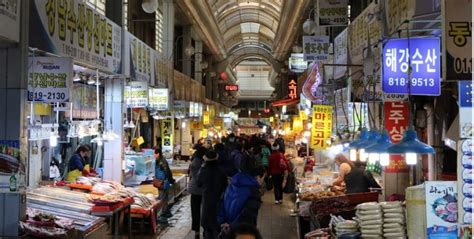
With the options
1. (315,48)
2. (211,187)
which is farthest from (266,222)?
(315,48)

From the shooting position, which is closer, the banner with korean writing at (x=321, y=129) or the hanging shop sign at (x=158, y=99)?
the banner with korean writing at (x=321, y=129)

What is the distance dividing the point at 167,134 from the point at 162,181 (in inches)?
374

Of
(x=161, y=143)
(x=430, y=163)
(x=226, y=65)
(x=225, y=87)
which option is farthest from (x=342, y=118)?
(x=225, y=87)

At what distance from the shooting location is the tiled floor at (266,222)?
10.9 m

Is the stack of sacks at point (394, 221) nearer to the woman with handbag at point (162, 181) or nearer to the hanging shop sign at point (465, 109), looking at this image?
the hanging shop sign at point (465, 109)

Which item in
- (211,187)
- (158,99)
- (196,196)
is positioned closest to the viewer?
(211,187)

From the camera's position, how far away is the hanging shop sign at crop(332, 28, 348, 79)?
38.0 feet

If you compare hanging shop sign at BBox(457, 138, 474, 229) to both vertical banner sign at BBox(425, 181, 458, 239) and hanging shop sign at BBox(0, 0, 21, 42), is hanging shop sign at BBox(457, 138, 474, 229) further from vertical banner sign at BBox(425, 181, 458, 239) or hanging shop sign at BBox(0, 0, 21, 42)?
hanging shop sign at BBox(0, 0, 21, 42)

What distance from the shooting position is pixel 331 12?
12195 mm

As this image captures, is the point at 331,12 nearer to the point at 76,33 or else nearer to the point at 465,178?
the point at 76,33

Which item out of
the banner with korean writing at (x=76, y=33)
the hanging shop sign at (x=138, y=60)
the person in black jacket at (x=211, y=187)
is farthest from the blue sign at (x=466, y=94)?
the hanging shop sign at (x=138, y=60)

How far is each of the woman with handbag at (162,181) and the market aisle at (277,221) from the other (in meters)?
2.15

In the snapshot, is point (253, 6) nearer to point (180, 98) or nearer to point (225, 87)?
point (225, 87)

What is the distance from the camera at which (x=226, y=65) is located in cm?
Result: 4269
